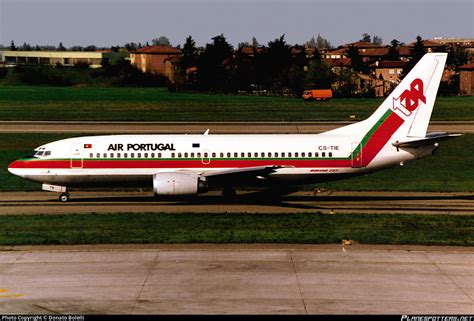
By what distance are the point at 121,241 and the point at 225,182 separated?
34.6 ft

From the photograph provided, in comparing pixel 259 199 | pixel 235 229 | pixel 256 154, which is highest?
pixel 256 154

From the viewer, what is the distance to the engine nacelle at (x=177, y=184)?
3822cm

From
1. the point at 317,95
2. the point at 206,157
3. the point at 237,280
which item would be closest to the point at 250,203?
the point at 206,157

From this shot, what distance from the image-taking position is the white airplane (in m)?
39.7

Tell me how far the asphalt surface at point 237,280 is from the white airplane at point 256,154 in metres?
11.0

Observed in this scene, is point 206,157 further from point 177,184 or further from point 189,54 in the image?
point 189,54

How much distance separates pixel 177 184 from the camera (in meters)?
38.2

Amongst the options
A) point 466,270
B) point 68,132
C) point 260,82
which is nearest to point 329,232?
point 466,270

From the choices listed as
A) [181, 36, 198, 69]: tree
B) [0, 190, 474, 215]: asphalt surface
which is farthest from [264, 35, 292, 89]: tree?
[0, 190, 474, 215]: asphalt surface

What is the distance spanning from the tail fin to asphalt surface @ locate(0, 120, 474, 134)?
30.0 metres

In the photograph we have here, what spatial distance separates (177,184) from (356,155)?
9802 mm

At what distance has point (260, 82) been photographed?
532 ft

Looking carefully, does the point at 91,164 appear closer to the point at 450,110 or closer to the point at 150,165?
the point at 150,165

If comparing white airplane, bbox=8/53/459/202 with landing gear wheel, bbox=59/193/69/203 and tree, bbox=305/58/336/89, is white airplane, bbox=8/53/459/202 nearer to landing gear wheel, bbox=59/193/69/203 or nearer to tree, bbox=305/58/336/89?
landing gear wheel, bbox=59/193/69/203
